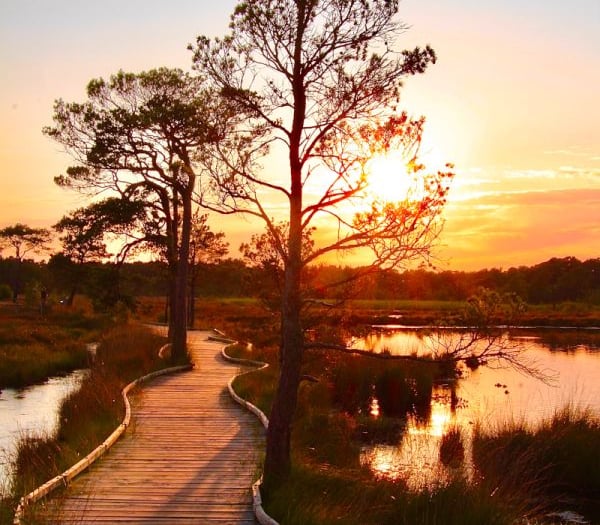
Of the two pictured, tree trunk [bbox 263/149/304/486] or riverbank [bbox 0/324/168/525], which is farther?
riverbank [bbox 0/324/168/525]

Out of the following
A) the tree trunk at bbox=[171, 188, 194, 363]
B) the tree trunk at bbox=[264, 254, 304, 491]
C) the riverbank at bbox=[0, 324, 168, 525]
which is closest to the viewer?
the tree trunk at bbox=[264, 254, 304, 491]

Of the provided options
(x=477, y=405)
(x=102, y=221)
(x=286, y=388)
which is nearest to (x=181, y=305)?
(x=102, y=221)

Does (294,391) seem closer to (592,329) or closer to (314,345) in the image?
(314,345)

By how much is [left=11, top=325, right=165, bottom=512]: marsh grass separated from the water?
42 centimetres

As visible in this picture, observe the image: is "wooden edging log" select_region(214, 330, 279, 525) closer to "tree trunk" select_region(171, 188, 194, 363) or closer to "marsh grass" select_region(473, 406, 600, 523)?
"tree trunk" select_region(171, 188, 194, 363)

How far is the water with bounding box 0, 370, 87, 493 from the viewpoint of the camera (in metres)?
14.9

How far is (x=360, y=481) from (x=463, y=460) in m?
3.97

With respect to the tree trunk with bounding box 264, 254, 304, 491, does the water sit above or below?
below

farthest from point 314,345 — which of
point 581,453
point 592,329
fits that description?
point 592,329

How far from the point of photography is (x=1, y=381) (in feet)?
78.6

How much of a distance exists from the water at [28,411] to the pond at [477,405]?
22.5 feet

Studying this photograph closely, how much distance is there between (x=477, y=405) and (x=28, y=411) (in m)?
12.2

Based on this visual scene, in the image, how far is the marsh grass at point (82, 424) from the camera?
1076 centimetres

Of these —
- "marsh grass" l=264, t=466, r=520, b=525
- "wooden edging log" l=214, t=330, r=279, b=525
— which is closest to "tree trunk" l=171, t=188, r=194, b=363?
"wooden edging log" l=214, t=330, r=279, b=525
